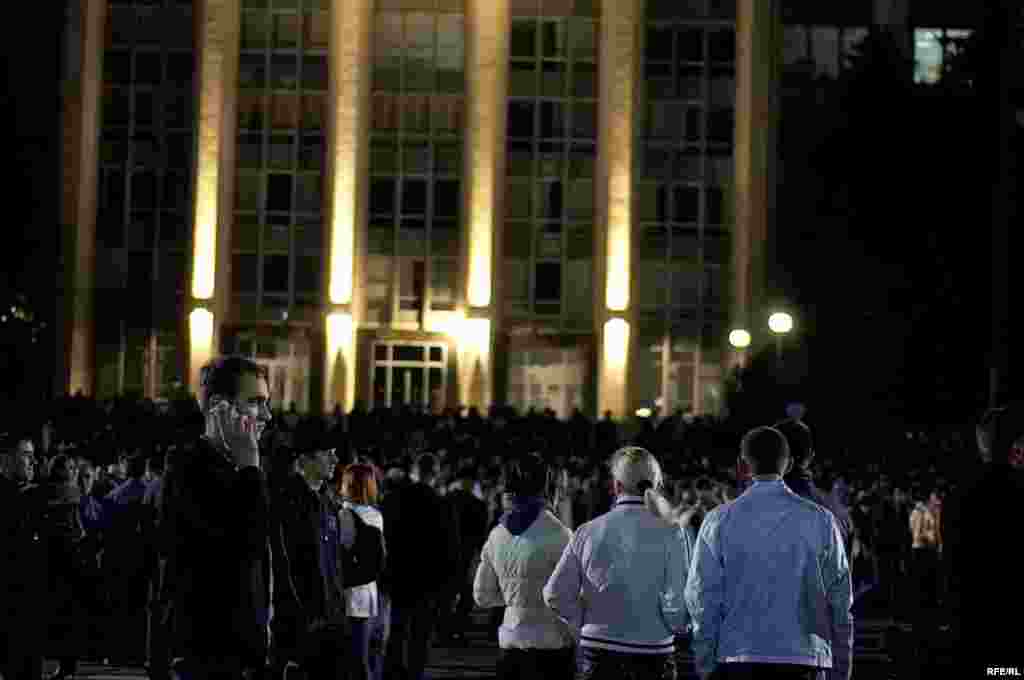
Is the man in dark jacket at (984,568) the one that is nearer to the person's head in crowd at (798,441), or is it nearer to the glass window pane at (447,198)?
the person's head in crowd at (798,441)

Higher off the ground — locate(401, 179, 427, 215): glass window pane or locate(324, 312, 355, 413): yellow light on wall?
locate(401, 179, 427, 215): glass window pane

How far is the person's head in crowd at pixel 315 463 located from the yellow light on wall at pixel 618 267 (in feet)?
166

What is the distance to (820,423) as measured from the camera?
5338 cm

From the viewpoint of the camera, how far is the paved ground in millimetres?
18141

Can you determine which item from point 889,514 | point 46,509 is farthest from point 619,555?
point 889,514

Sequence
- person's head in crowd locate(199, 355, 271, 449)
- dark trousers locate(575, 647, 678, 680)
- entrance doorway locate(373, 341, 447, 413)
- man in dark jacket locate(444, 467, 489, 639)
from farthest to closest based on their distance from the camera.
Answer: entrance doorway locate(373, 341, 447, 413) → man in dark jacket locate(444, 467, 489, 639) → dark trousers locate(575, 647, 678, 680) → person's head in crowd locate(199, 355, 271, 449)

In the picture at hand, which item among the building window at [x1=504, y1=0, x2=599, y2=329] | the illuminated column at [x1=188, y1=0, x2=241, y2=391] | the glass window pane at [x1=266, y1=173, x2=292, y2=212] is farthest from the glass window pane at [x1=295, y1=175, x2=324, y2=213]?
the building window at [x1=504, y1=0, x2=599, y2=329]

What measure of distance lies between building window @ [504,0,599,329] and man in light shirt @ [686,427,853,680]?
54.0 meters

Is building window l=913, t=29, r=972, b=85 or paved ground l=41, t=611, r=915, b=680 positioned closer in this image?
paved ground l=41, t=611, r=915, b=680

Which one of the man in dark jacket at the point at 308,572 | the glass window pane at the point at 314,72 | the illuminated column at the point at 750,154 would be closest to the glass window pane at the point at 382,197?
the glass window pane at the point at 314,72

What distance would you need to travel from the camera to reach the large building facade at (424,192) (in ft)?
202

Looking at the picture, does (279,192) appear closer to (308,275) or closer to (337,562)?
(308,275)

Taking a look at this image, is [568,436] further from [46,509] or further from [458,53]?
[46,509]

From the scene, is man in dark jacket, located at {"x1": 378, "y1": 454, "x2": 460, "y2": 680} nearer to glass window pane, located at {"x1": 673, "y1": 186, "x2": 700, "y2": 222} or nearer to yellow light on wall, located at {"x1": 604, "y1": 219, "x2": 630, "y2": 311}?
yellow light on wall, located at {"x1": 604, "y1": 219, "x2": 630, "y2": 311}
